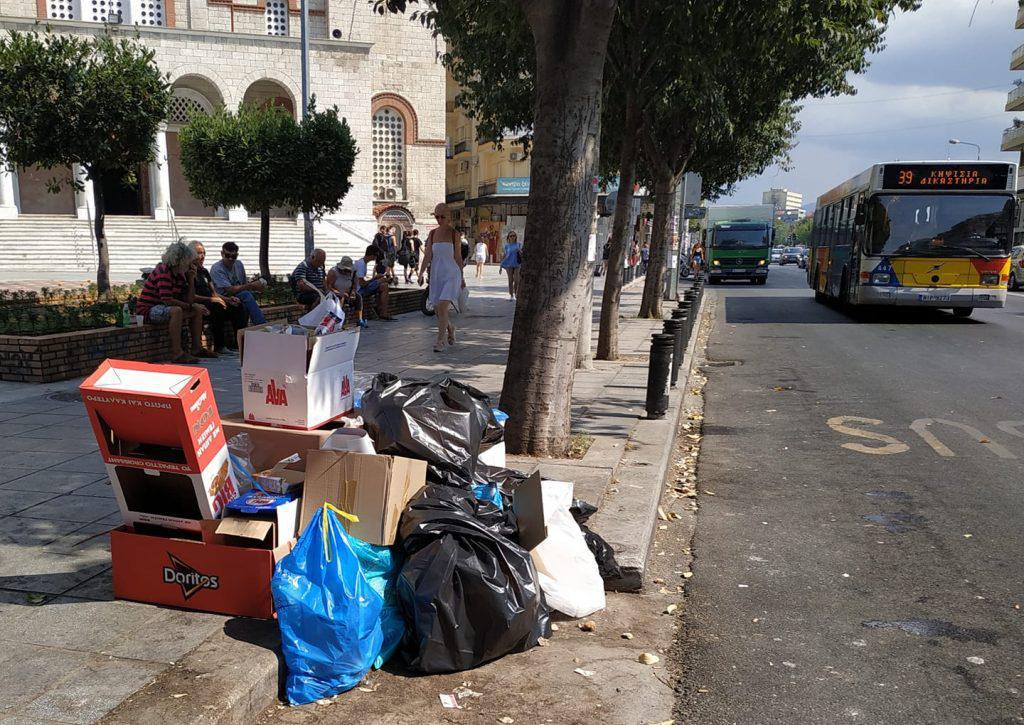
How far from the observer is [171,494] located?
11.0ft

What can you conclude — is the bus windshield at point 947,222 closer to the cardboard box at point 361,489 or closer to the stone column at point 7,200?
the cardboard box at point 361,489

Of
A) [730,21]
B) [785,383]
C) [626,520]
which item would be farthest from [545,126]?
[785,383]

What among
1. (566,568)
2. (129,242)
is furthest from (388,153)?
(566,568)

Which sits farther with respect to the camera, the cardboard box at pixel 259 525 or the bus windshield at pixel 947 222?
the bus windshield at pixel 947 222

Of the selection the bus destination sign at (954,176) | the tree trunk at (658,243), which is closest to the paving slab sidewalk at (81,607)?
the tree trunk at (658,243)

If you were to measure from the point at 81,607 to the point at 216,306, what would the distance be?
7.19m

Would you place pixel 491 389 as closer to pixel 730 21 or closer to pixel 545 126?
pixel 545 126

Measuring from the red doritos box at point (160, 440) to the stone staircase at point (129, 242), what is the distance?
21354 millimetres

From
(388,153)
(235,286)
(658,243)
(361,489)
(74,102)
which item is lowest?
(361,489)

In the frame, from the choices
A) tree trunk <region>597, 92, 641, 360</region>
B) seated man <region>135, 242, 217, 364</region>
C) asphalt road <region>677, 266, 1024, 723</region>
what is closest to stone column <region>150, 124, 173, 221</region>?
seated man <region>135, 242, 217, 364</region>

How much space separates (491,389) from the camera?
8.55m

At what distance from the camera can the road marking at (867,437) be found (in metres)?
6.89

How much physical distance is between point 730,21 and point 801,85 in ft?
18.5

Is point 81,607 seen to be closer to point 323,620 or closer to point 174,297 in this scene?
point 323,620
